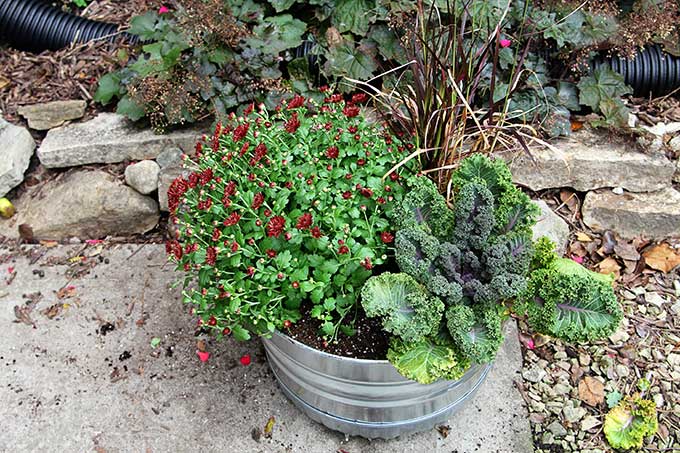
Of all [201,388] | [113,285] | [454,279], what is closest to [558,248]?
[454,279]

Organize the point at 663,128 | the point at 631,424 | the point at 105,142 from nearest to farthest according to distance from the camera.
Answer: the point at 631,424 → the point at 663,128 → the point at 105,142

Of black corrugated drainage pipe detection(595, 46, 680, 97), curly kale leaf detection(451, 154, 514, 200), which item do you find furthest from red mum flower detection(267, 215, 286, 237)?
black corrugated drainage pipe detection(595, 46, 680, 97)

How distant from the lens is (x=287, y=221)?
5.65 ft

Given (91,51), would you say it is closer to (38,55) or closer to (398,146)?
(38,55)

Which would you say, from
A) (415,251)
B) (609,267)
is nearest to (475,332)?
(415,251)

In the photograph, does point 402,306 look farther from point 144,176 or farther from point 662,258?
point 144,176

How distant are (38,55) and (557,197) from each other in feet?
9.48

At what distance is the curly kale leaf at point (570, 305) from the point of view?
167 centimetres

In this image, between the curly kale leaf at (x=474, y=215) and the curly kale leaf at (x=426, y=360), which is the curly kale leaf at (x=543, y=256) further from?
the curly kale leaf at (x=426, y=360)

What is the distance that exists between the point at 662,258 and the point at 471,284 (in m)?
1.29

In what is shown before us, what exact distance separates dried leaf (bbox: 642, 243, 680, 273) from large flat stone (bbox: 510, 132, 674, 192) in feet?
0.86

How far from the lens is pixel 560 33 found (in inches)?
99.9

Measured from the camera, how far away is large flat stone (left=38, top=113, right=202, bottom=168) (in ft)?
9.25

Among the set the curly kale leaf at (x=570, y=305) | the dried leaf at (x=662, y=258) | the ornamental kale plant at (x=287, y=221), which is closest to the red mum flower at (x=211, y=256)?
the ornamental kale plant at (x=287, y=221)
